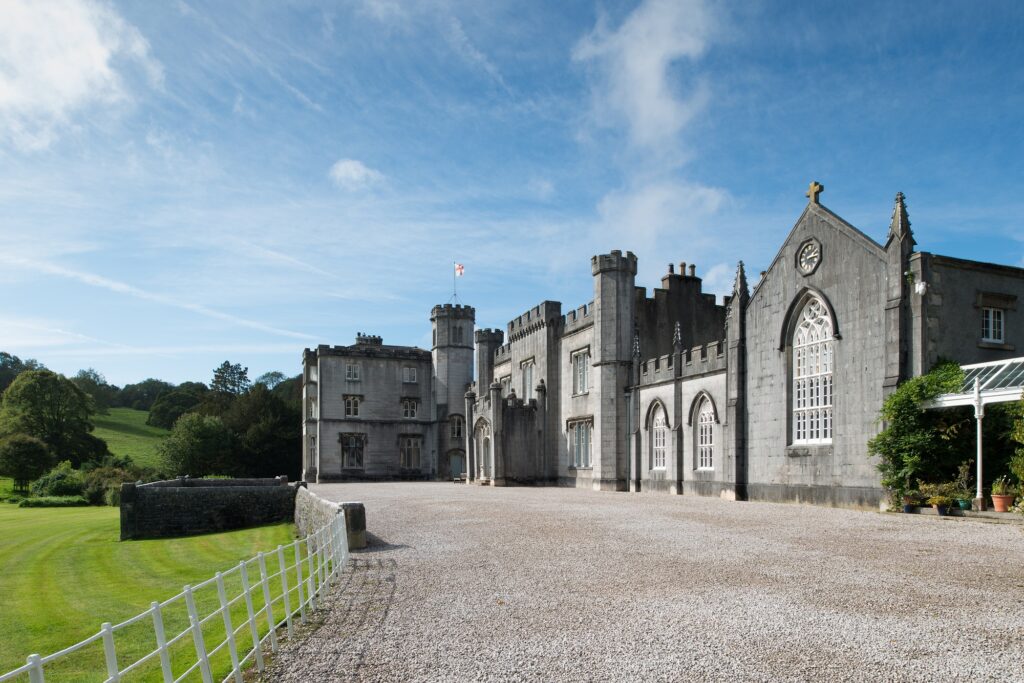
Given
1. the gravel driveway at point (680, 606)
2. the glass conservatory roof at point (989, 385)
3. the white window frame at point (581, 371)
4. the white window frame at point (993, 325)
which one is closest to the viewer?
the gravel driveway at point (680, 606)

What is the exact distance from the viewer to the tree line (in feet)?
163

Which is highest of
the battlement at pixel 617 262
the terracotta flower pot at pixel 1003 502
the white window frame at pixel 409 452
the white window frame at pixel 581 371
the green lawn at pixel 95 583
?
the battlement at pixel 617 262

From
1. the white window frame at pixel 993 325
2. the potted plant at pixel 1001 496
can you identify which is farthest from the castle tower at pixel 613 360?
the potted plant at pixel 1001 496

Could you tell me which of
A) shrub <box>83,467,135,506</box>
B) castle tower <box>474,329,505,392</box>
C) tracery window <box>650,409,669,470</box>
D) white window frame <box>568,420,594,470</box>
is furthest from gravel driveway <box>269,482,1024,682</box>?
shrub <box>83,467,135,506</box>

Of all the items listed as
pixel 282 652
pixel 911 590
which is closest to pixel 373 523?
pixel 282 652

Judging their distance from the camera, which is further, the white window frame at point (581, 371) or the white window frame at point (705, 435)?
the white window frame at point (581, 371)

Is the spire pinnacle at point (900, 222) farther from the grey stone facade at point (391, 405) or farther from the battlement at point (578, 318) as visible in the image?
the grey stone facade at point (391, 405)

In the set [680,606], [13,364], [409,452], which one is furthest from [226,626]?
[13,364]

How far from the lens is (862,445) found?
776 inches

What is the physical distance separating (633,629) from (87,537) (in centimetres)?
2646

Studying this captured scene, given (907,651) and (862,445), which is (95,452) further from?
(907,651)

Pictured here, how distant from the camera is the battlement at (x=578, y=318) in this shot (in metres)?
34.2

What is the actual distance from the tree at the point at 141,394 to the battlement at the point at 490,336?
98.3 meters

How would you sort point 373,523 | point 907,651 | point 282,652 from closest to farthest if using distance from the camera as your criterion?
point 907,651, point 282,652, point 373,523
